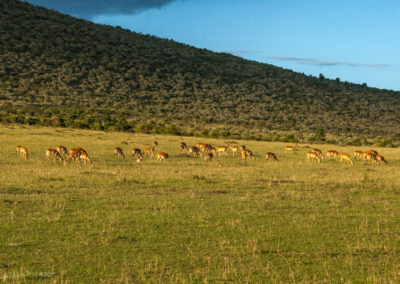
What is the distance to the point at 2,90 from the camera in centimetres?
6481

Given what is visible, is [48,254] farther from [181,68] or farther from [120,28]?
[120,28]

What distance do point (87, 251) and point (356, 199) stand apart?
967cm

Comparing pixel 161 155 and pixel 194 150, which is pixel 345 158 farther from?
pixel 161 155

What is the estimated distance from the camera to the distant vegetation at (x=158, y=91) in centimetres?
5666

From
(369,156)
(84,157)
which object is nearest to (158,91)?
(369,156)

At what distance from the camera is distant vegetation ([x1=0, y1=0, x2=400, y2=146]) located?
186 feet

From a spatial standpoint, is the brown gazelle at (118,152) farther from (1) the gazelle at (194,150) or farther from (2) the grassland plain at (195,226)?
(2) the grassland plain at (195,226)

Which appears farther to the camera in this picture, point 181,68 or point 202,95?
point 181,68

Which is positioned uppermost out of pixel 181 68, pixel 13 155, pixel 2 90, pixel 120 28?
pixel 120 28

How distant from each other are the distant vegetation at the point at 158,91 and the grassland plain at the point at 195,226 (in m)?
31.6

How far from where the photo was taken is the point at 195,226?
10820 millimetres

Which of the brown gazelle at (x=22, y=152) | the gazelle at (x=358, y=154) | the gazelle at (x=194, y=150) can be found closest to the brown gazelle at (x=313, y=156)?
the gazelle at (x=358, y=154)

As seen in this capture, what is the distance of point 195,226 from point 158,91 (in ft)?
223

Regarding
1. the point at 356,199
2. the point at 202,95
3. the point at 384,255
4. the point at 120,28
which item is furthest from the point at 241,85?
the point at 384,255
